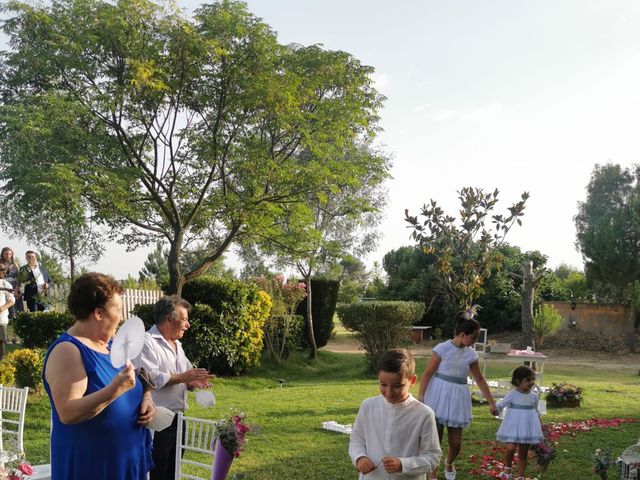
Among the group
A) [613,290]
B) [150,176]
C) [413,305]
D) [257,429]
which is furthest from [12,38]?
[613,290]

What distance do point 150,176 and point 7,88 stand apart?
4.61 meters

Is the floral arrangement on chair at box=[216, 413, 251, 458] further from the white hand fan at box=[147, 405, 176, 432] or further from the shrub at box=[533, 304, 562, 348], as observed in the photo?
the shrub at box=[533, 304, 562, 348]

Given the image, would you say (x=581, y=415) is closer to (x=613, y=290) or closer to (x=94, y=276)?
(x=94, y=276)

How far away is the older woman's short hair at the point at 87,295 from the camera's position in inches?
115

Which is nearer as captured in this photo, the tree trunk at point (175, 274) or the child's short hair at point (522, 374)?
the child's short hair at point (522, 374)

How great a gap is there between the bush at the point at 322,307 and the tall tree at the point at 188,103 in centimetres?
547

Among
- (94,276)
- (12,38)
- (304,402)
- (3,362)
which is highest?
(12,38)

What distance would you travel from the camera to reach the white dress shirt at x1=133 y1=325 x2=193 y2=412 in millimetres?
4242

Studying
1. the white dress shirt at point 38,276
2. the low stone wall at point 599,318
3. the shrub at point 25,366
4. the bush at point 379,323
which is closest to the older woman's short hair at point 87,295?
the shrub at point 25,366

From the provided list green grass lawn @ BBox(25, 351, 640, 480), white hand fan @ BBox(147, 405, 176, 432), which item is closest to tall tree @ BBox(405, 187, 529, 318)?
green grass lawn @ BBox(25, 351, 640, 480)

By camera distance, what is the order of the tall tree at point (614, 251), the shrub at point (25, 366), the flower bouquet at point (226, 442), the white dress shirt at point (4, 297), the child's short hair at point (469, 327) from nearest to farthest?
the flower bouquet at point (226, 442) → the child's short hair at point (469, 327) → the shrub at point (25, 366) → the white dress shirt at point (4, 297) → the tall tree at point (614, 251)

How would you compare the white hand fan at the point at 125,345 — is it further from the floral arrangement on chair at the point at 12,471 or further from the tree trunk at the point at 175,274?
the tree trunk at the point at 175,274

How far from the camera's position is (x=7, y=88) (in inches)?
629

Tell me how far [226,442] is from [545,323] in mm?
21234
